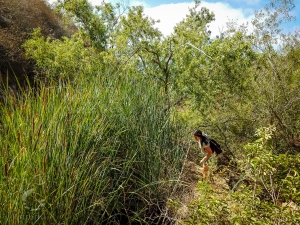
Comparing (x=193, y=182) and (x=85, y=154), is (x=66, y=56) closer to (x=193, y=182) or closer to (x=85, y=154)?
(x=193, y=182)

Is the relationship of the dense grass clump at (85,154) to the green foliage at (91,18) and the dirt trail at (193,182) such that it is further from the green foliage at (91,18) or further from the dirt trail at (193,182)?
the green foliage at (91,18)

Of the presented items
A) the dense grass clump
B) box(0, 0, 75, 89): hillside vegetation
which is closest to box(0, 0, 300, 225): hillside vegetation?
the dense grass clump

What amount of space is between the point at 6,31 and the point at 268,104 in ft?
40.5

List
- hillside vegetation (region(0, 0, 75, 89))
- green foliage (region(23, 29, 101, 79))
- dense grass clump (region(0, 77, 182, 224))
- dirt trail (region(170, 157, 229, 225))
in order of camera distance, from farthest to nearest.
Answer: hillside vegetation (region(0, 0, 75, 89)), green foliage (region(23, 29, 101, 79)), dirt trail (region(170, 157, 229, 225)), dense grass clump (region(0, 77, 182, 224))

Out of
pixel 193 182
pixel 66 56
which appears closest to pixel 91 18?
pixel 66 56

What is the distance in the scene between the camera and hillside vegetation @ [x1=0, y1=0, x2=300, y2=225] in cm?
230

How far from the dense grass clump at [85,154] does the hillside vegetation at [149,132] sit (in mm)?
13

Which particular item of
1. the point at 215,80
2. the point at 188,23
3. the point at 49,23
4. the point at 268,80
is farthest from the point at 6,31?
the point at 268,80

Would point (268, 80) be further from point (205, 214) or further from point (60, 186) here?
point (60, 186)

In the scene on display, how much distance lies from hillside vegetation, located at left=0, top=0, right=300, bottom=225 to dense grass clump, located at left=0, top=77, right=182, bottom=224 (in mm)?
13

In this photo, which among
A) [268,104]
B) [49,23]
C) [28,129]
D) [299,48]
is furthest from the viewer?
[49,23]

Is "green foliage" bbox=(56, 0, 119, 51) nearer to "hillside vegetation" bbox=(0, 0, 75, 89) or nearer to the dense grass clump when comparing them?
"hillside vegetation" bbox=(0, 0, 75, 89)

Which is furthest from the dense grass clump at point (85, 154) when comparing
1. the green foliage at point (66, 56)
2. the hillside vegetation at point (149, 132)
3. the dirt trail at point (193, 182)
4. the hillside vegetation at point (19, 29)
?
the hillside vegetation at point (19, 29)

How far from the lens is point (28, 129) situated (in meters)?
2.53
